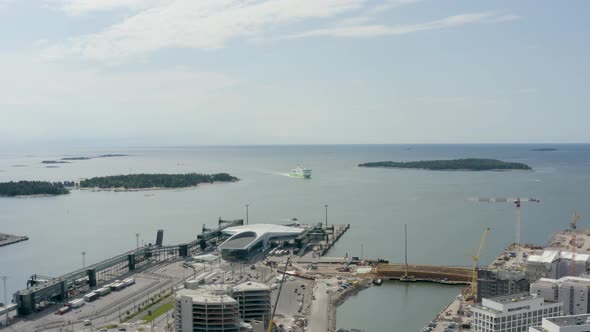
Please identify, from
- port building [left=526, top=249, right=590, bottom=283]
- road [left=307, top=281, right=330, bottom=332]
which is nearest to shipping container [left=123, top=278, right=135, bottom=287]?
road [left=307, top=281, right=330, bottom=332]

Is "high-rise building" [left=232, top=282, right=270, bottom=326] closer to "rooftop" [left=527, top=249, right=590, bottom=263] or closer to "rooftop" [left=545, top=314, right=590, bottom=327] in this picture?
"rooftop" [left=545, top=314, right=590, bottom=327]

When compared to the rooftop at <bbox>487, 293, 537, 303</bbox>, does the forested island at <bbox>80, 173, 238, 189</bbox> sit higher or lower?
higher

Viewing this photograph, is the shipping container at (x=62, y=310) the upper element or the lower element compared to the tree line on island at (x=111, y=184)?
lower

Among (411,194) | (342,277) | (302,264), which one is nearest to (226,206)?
(411,194)

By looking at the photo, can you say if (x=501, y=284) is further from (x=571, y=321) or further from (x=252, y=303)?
(x=252, y=303)

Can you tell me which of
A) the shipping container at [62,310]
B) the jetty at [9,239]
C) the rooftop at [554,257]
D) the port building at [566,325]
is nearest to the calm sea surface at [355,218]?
the jetty at [9,239]

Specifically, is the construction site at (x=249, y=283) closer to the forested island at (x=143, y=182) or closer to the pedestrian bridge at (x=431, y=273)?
the pedestrian bridge at (x=431, y=273)

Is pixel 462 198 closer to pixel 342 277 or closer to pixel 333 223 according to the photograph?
pixel 333 223
